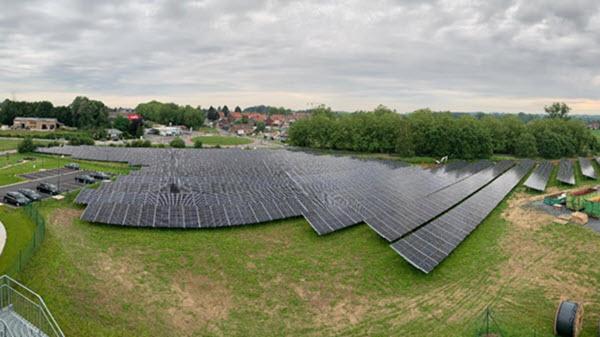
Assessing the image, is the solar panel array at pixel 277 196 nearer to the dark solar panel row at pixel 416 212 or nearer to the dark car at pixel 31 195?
the dark solar panel row at pixel 416 212

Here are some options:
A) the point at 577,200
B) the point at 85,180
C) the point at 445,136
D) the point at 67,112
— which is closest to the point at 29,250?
the point at 85,180

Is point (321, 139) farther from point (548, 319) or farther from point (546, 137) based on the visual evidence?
point (548, 319)

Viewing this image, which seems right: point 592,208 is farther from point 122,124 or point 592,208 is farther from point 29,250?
point 122,124

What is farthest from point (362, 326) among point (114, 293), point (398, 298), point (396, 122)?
point (396, 122)

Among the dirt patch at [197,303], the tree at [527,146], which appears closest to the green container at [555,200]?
the dirt patch at [197,303]

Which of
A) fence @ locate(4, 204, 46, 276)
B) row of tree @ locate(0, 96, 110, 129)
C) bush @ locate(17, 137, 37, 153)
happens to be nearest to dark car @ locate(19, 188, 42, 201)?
fence @ locate(4, 204, 46, 276)

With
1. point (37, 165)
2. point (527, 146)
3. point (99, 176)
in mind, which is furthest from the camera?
point (527, 146)
